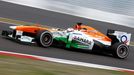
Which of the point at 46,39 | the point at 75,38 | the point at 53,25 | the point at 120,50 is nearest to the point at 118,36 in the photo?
the point at 120,50

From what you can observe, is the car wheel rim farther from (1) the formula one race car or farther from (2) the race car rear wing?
(2) the race car rear wing

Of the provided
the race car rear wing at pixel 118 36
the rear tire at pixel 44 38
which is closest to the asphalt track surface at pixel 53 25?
the rear tire at pixel 44 38

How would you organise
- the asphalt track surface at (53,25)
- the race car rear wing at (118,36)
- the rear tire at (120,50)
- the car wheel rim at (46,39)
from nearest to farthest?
the asphalt track surface at (53,25) < the car wheel rim at (46,39) < the rear tire at (120,50) < the race car rear wing at (118,36)

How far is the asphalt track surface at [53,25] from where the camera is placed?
9445 millimetres

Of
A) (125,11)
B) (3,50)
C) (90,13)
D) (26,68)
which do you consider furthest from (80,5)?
(26,68)

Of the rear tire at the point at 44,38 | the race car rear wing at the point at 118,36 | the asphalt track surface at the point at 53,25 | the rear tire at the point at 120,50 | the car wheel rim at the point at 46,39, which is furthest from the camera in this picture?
the race car rear wing at the point at 118,36

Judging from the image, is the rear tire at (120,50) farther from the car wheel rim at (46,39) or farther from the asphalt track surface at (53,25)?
the car wheel rim at (46,39)

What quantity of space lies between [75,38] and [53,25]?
3978 mm

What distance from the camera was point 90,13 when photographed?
16.1 meters

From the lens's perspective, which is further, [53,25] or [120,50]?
[53,25]

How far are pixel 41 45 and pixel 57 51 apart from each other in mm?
421

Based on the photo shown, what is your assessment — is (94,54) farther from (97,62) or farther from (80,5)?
(80,5)

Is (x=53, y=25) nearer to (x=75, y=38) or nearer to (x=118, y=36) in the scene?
(x=118, y=36)

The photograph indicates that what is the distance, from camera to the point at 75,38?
10.4 meters
